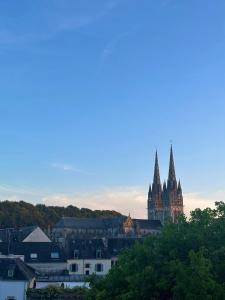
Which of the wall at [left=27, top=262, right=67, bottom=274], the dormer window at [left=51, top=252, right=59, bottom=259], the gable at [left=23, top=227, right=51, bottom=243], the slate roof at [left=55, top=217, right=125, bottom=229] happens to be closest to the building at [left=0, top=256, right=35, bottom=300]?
the wall at [left=27, top=262, right=67, bottom=274]

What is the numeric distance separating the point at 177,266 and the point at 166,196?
13716 cm

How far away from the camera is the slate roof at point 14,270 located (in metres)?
42.2

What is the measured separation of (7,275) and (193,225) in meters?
23.0

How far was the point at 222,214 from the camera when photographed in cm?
2505

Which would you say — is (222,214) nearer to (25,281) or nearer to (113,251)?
(25,281)

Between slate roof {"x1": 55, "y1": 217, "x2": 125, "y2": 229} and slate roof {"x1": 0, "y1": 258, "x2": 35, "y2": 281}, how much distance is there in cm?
9945

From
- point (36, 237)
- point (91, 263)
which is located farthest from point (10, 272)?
point (36, 237)

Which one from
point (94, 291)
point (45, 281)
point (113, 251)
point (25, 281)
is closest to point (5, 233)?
point (113, 251)

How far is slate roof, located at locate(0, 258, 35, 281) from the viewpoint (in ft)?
139

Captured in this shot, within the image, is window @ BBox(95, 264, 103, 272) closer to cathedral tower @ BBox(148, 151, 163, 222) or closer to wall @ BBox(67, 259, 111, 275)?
wall @ BBox(67, 259, 111, 275)

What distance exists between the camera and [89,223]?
150 meters

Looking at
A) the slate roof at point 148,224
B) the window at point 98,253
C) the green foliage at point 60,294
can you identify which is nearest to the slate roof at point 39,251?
the window at point 98,253

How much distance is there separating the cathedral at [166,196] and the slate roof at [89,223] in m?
15.3

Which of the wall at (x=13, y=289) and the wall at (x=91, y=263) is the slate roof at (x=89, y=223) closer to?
the wall at (x=91, y=263)
